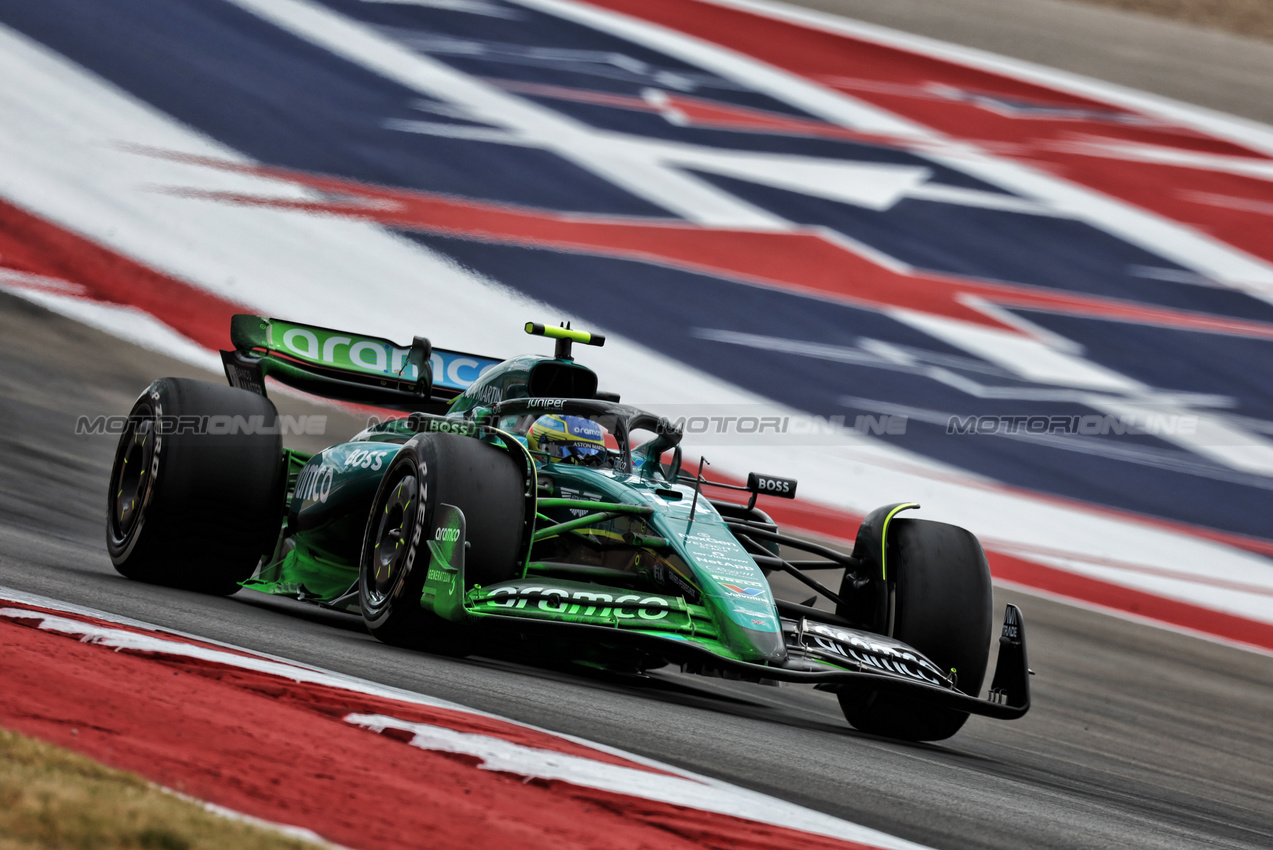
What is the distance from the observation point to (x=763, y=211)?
18.0m

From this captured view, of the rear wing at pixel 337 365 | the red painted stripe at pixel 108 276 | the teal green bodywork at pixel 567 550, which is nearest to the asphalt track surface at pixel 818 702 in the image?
the teal green bodywork at pixel 567 550

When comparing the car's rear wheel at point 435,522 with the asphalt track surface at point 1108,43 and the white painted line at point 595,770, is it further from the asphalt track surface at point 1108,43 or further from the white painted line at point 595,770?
the asphalt track surface at point 1108,43

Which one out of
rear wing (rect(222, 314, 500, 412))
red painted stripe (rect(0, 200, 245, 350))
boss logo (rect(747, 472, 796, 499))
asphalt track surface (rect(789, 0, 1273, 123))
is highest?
asphalt track surface (rect(789, 0, 1273, 123))

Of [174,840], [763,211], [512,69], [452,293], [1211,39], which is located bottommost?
[174,840]

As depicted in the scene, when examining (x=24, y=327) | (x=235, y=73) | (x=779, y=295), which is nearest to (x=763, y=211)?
(x=779, y=295)

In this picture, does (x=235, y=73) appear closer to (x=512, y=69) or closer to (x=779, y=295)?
(x=512, y=69)

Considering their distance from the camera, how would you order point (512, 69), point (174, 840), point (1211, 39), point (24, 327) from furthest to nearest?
point (1211, 39) → point (512, 69) → point (24, 327) → point (174, 840)

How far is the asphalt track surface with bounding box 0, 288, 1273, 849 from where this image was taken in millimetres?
4391

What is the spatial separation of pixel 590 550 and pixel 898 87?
15418 millimetres

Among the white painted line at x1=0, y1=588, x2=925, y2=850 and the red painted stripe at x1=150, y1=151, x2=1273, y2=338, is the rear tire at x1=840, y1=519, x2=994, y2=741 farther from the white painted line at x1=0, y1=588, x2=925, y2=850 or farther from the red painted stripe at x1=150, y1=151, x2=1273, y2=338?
the red painted stripe at x1=150, y1=151, x2=1273, y2=338

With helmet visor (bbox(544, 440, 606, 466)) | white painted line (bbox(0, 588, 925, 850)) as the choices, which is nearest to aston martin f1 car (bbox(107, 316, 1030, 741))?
helmet visor (bbox(544, 440, 606, 466))

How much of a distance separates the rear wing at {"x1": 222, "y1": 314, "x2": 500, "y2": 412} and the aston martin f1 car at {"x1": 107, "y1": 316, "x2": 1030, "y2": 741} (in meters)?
0.02

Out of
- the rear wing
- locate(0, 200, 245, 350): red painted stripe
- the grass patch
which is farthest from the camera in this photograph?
locate(0, 200, 245, 350): red painted stripe

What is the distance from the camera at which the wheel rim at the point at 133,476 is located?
770 centimetres
